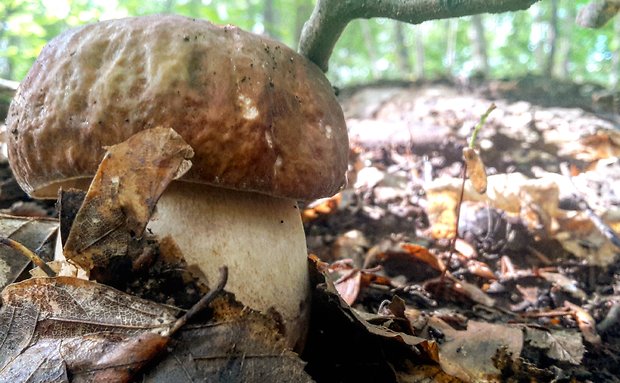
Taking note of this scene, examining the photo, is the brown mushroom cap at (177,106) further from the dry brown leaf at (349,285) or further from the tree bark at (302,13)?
the tree bark at (302,13)

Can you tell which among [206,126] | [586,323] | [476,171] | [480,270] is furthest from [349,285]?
[206,126]

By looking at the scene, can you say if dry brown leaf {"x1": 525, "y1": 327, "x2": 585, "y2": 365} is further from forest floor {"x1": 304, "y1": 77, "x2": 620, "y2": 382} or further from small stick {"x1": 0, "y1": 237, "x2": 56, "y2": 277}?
small stick {"x1": 0, "y1": 237, "x2": 56, "y2": 277}

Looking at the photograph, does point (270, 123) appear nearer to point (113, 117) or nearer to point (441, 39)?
point (113, 117)

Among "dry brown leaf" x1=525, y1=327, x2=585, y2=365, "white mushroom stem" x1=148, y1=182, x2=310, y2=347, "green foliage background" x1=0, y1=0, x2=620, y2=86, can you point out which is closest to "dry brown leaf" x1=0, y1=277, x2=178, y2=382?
"white mushroom stem" x1=148, y1=182, x2=310, y2=347

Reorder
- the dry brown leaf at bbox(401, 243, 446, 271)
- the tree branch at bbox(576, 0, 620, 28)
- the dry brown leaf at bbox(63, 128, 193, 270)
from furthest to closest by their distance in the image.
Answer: the dry brown leaf at bbox(401, 243, 446, 271)
the tree branch at bbox(576, 0, 620, 28)
the dry brown leaf at bbox(63, 128, 193, 270)

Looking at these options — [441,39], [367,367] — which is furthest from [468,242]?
[441,39]

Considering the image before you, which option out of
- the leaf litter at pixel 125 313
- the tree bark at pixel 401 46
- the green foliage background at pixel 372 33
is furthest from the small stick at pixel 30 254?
the tree bark at pixel 401 46

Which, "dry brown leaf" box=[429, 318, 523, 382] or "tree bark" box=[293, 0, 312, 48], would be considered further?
"tree bark" box=[293, 0, 312, 48]
